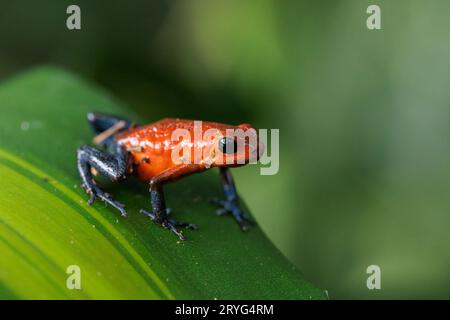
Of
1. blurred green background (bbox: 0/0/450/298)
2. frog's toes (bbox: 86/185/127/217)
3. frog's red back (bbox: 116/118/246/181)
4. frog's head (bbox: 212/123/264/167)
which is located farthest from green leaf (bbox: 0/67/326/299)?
blurred green background (bbox: 0/0/450/298)

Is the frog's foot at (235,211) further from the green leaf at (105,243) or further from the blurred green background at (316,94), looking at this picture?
the blurred green background at (316,94)

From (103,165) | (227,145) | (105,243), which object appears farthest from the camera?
(103,165)

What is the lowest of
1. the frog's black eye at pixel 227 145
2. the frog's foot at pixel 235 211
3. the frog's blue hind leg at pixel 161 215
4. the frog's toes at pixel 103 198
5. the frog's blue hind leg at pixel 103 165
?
the frog's foot at pixel 235 211

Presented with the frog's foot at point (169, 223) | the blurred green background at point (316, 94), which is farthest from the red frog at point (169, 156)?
the blurred green background at point (316, 94)

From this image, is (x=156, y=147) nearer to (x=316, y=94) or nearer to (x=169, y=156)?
(x=169, y=156)

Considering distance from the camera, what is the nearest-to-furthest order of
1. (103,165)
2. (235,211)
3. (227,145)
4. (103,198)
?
(103,198) < (227,145) < (103,165) < (235,211)

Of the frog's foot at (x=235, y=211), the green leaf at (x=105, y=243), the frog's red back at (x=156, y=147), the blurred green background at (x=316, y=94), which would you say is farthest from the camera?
the blurred green background at (x=316, y=94)

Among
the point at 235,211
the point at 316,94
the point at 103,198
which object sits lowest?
the point at 235,211

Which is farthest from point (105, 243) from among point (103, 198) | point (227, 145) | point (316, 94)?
A: point (316, 94)
